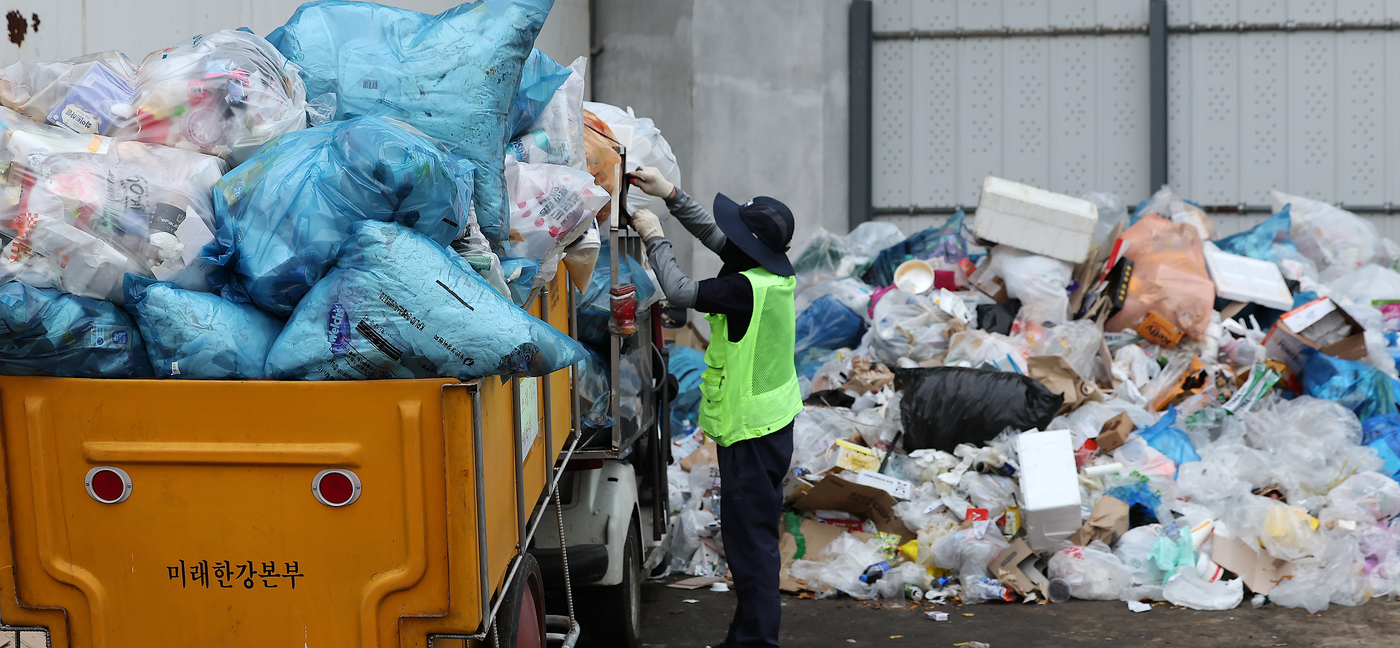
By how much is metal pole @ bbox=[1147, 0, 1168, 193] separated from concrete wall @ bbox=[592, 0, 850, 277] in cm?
256

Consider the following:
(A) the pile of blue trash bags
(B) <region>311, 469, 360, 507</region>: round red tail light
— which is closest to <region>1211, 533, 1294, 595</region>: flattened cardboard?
(A) the pile of blue trash bags

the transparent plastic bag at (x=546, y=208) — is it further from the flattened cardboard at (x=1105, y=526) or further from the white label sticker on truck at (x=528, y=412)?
the flattened cardboard at (x=1105, y=526)

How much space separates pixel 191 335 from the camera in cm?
210

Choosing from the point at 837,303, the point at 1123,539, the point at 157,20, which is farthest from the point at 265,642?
the point at 837,303

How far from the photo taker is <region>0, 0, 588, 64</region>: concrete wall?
123 inches

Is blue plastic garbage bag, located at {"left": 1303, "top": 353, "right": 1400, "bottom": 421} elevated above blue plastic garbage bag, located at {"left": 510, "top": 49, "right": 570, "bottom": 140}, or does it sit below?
below

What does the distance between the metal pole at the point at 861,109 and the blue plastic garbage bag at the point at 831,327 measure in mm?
2541

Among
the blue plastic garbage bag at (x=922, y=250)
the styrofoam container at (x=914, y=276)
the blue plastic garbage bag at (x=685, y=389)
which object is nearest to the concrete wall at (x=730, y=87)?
the blue plastic garbage bag at (x=922, y=250)

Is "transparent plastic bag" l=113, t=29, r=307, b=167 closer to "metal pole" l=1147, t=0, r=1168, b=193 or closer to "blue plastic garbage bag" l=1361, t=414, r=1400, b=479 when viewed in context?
"blue plastic garbage bag" l=1361, t=414, r=1400, b=479

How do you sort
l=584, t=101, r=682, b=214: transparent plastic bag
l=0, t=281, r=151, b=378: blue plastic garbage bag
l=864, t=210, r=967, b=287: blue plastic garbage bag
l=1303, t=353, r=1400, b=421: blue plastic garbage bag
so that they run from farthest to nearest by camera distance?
l=864, t=210, r=967, b=287: blue plastic garbage bag, l=1303, t=353, r=1400, b=421: blue plastic garbage bag, l=584, t=101, r=682, b=214: transparent plastic bag, l=0, t=281, r=151, b=378: blue plastic garbage bag

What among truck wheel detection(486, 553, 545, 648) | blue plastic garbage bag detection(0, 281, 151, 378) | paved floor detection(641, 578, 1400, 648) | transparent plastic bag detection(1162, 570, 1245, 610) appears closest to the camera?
blue plastic garbage bag detection(0, 281, 151, 378)

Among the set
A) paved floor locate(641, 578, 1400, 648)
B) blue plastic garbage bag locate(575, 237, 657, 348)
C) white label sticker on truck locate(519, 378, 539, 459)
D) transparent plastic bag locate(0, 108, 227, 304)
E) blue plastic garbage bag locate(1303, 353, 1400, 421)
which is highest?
transparent plastic bag locate(0, 108, 227, 304)

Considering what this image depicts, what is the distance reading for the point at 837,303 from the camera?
7.17 meters

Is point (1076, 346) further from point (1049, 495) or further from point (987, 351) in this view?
point (1049, 495)
